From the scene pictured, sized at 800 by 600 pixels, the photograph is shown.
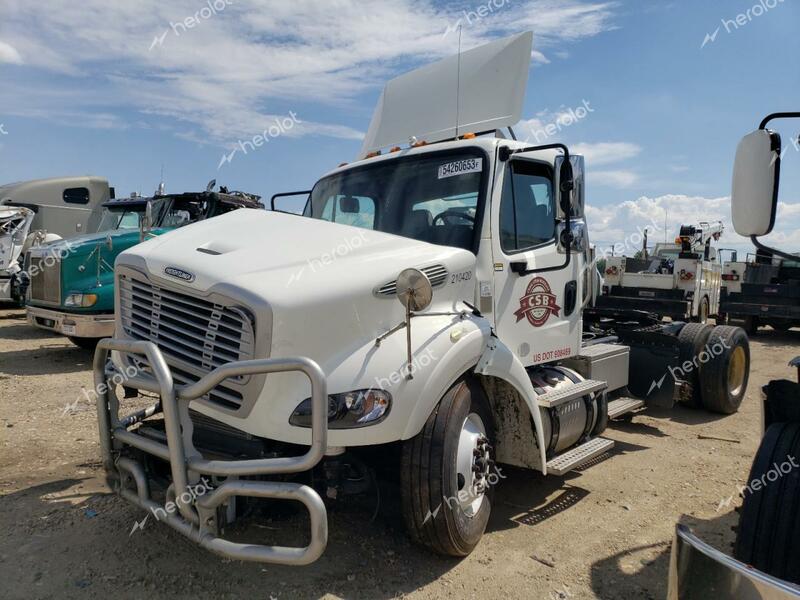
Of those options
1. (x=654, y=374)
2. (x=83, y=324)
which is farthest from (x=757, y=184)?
(x=83, y=324)

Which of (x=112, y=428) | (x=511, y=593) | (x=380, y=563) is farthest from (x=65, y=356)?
(x=511, y=593)

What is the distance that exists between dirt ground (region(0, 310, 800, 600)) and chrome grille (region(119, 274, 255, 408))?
0.99 m

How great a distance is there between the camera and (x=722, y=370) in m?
6.78

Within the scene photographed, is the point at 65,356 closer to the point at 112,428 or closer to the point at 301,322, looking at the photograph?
the point at 112,428

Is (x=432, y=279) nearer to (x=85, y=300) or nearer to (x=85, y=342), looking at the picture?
(x=85, y=300)

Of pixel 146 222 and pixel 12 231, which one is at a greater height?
pixel 146 222

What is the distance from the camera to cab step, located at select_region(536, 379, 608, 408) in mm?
4074

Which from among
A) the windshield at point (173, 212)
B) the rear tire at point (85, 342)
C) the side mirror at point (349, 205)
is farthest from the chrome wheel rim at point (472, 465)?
the rear tire at point (85, 342)

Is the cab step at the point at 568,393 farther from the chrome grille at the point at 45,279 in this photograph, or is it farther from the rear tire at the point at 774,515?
the chrome grille at the point at 45,279

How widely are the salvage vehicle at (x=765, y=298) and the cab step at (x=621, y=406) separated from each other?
9978mm

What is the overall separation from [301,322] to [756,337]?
15.4m

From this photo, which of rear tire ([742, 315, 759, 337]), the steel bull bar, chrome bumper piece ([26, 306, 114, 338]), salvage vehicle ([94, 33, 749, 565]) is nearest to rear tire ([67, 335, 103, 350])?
chrome bumper piece ([26, 306, 114, 338])

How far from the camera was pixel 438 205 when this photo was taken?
13.3 feet

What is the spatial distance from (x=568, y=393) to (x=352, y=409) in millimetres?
2041
